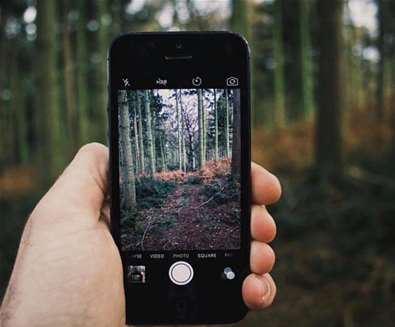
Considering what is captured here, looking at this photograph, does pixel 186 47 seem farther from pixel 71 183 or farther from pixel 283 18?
pixel 283 18

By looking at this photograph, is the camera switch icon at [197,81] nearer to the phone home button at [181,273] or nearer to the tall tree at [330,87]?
the phone home button at [181,273]

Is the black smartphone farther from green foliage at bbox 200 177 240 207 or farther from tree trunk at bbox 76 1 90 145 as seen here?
tree trunk at bbox 76 1 90 145

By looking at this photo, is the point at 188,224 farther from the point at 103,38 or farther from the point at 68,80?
the point at 103,38

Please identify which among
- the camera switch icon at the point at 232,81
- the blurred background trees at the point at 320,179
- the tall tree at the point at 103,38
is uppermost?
the tall tree at the point at 103,38

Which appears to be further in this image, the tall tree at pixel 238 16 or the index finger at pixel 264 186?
the tall tree at pixel 238 16

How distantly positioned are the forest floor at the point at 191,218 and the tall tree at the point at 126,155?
8cm

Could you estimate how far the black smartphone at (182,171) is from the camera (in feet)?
7.72

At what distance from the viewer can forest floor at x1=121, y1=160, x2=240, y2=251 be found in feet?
7.81

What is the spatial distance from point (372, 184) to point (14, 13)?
51.6 ft

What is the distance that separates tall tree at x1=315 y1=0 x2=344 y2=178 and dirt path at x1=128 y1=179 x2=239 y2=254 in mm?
7336

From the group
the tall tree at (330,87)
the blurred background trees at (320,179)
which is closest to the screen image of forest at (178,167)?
the blurred background trees at (320,179)

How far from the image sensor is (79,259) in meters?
2.27

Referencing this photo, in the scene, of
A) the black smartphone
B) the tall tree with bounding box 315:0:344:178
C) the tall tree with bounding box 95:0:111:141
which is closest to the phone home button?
the black smartphone

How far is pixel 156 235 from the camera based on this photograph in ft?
7.84
